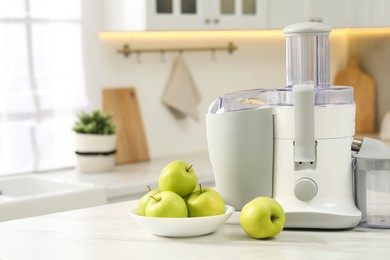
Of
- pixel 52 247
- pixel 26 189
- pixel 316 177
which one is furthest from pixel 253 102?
pixel 26 189

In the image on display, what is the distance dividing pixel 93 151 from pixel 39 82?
421 millimetres

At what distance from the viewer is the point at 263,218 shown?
192 centimetres

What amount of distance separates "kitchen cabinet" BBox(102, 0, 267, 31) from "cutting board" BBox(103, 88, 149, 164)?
0.36 metres

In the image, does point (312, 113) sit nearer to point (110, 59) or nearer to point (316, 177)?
point (316, 177)

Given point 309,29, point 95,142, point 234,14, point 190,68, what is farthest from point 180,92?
point 309,29

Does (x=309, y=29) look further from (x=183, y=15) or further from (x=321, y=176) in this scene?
(x=183, y=15)

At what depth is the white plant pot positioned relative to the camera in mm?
3713

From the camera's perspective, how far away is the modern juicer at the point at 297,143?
204cm

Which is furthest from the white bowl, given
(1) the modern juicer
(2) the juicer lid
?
(2) the juicer lid

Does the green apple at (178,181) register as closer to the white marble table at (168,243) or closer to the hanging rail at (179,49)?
the white marble table at (168,243)

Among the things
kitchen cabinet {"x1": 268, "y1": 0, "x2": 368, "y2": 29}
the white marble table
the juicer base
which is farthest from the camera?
kitchen cabinet {"x1": 268, "y1": 0, "x2": 368, "y2": 29}

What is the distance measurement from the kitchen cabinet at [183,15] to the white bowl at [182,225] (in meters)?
1.91

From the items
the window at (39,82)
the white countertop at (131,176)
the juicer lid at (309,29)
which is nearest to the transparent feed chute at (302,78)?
the juicer lid at (309,29)

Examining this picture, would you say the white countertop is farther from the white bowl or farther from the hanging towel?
the white bowl
